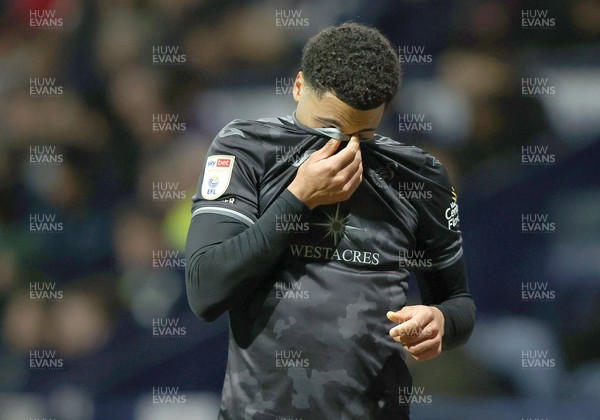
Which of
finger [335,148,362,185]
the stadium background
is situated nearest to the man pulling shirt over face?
finger [335,148,362,185]

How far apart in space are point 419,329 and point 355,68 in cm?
44

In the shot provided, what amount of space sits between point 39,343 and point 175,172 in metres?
0.71

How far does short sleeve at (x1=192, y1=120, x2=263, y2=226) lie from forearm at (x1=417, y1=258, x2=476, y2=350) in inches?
15.5

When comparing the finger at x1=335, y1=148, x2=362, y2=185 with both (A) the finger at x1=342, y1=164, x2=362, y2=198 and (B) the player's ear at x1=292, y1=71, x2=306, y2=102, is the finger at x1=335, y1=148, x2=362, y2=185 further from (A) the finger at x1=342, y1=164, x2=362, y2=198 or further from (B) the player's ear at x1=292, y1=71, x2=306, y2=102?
(B) the player's ear at x1=292, y1=71, x2=306, y2=102

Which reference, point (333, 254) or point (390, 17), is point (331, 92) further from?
point (390, 17)

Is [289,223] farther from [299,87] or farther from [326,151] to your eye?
[299,87]

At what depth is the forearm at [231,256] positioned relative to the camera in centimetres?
122

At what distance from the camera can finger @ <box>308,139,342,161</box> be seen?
130cm

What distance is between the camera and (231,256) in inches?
47.9

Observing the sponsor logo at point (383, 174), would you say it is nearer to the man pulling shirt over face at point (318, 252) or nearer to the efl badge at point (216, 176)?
the man pulling shirt over face at point (318, 252)

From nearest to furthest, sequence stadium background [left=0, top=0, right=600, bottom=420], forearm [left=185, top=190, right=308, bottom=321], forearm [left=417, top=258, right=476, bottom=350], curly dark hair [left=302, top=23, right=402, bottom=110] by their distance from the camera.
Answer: forearm [left=185, top=190, right=308, bottom=321] < curly dark hair [left=302, top=23, right=402, bottom=110] < forearm [left=417, top=258, right=476, bottom=350] < stadium background [left=0, top=0, right=600, bottom=420]

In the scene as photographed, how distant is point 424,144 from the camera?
2588 mm

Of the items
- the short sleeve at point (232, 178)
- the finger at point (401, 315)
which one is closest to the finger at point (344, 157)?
the short sleeve at point (232, 178)

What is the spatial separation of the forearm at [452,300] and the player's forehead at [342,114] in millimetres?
330
